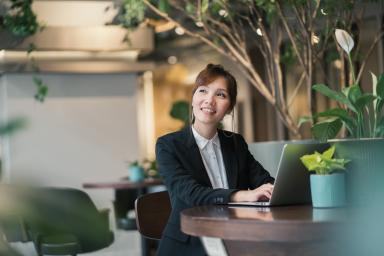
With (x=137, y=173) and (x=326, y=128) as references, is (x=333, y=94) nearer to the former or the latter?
(x=326, y=128)

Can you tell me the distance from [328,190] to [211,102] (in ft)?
2.00

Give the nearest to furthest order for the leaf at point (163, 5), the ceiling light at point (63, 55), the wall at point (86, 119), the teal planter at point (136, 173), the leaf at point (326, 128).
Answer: the leaf at point (326, 128) < the leaf at point (163, 5) < the teal planter at point (136, 173) < the wall at point (86, 119) < the ceiling light at point (63, 55)

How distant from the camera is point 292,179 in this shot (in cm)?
225

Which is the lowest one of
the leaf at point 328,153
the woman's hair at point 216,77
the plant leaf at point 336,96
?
the leaf at point 328,153

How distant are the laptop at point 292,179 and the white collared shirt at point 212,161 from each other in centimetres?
25

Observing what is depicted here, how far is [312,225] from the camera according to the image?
71.2 inches

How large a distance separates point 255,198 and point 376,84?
82 centimetres

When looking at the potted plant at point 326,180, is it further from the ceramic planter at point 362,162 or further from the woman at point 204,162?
the woman at point 204,162

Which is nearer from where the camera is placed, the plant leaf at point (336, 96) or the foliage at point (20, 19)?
the plant leaf at point (336, 96)

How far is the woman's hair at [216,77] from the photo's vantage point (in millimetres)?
2656

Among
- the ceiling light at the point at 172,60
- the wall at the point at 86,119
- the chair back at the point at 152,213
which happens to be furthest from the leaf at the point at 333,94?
the ceiling light at the point at 172,60

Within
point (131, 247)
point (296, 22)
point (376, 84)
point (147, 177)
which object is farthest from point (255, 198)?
point (131, 247)

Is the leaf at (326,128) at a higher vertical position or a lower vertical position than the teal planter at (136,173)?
higher

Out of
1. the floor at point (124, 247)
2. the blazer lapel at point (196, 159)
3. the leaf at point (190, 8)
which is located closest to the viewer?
the blazer lapel at point (196, 159)
